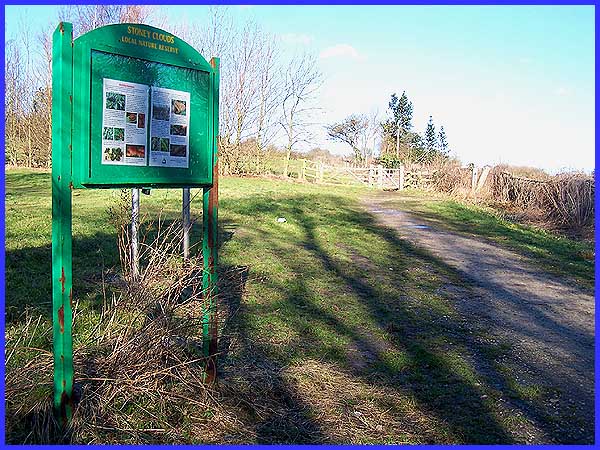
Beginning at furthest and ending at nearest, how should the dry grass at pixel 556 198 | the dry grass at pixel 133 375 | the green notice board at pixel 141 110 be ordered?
the dry grass at pixel 556 198 → the dry grass at pixel 133 375 → the green notice board at pixel 141 110

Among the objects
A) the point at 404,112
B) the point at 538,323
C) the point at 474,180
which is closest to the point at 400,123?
the point at 404,112

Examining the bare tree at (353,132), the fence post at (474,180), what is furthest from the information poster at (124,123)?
the bare tree at (353,132)

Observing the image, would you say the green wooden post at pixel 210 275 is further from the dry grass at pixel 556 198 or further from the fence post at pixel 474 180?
the fence post at pixel 474 180

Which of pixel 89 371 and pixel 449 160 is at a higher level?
pixel 449 160

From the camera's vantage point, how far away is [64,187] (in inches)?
136

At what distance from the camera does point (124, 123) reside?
3736 mm

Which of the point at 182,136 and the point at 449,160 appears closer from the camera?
the point at 182,136

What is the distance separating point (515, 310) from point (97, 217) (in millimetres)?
8168

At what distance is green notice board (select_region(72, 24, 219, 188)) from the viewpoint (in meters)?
3.52

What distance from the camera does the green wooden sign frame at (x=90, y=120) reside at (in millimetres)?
3426

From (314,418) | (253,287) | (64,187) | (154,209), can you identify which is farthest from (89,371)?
(154,209)

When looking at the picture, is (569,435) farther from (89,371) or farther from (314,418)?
(89,371)

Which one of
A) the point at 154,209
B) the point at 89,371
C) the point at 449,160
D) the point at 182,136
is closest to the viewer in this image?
the point at 89,371

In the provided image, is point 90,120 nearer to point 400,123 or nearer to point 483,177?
point 483,177
